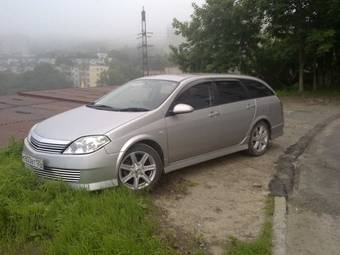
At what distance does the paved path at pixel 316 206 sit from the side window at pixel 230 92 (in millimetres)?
1502

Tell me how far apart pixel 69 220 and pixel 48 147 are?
1.25m

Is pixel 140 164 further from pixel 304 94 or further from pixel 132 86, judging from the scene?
pixel 304 94

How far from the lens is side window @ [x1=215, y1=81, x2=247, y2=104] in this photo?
22.3 feet

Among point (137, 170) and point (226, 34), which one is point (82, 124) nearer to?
point (137, 170)

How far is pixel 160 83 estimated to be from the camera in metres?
6.41

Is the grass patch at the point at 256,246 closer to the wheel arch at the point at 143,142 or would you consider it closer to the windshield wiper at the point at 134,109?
the wheel arch at the point at 143,142

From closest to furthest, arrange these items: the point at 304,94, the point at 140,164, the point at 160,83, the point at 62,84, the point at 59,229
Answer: the point at 59,229 → the point at 140,164 → the point at 160,83 → the point at 304,94 → the point at 62,84

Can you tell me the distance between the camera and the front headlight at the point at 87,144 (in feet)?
16.3

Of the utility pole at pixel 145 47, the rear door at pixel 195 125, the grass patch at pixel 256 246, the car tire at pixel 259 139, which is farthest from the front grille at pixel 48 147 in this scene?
the utility pole at pixel 145 47

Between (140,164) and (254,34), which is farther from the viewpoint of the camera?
(254,34)

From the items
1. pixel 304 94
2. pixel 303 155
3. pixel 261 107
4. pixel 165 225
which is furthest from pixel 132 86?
pixel 304 94

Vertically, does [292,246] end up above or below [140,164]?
below

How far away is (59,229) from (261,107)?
4.57 meters

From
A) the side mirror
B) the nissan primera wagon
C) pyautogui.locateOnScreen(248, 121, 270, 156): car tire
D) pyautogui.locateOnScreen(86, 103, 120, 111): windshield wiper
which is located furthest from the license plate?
pyautogui.locateOnScreen(248, 121, 270, 156): car tire
